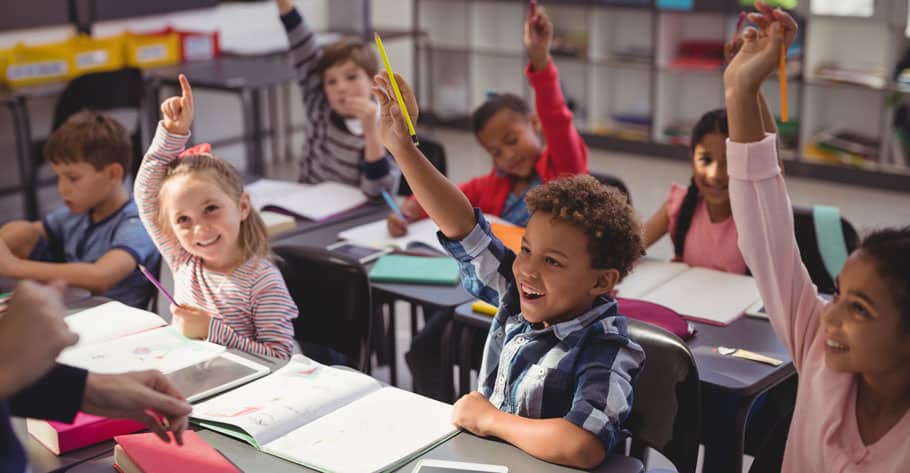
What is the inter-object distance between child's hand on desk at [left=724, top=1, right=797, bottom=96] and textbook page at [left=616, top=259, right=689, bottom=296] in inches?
36.0

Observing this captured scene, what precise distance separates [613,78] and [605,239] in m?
5.32

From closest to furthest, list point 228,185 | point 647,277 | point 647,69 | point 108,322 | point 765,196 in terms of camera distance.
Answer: point 765,196, point 108,322, point 228,185, point 647,277, point 647,69

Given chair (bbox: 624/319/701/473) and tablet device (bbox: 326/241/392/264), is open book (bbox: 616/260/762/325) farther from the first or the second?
tablet device (bbox: 326/241/392/264)

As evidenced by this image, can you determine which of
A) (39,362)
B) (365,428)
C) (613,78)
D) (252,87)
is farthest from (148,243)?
(613,78)

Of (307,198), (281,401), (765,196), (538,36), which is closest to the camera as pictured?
(765,196)

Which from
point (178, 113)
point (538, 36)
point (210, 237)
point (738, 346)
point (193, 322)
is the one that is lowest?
point (738, 346)

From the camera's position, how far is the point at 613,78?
22.4 ft

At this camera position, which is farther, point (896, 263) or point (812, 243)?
point (812, 243)

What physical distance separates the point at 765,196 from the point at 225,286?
1.15 m

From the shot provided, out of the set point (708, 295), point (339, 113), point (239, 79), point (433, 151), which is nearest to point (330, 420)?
point (708, 295)

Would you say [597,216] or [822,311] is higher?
[597,216]

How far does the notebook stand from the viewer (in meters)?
1.52

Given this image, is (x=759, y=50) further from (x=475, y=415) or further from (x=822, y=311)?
(x=475, y=415)

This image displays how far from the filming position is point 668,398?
71.8 inches
